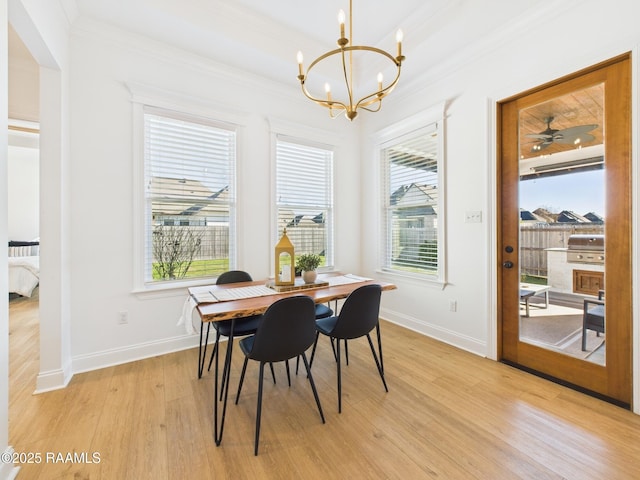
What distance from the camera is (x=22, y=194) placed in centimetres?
624

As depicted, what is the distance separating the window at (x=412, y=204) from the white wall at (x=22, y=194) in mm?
7852

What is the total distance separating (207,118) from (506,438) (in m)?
3.64

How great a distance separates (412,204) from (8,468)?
149 inches

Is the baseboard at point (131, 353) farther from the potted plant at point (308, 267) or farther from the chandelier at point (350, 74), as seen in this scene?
the chandelier at point (350, 74)

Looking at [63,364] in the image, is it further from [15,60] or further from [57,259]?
[15,60]

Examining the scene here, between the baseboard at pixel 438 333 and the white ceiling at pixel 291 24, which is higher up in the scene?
the white ceiling at pixel 291 24

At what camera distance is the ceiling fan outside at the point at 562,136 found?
2.12m

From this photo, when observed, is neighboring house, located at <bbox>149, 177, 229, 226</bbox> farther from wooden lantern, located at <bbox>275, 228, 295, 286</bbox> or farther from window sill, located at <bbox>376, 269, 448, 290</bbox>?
window sill, located at <bbox>376, 269, 448, 290</bbox>

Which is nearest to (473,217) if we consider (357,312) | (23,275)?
(357,312)

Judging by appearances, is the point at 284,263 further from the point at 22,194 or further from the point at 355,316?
the point at 22,194

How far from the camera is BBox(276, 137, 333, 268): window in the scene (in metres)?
3.53

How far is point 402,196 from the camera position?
3.64 metres

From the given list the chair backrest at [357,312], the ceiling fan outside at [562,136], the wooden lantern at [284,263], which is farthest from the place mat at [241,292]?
the ceiling fan outside at [562,136]

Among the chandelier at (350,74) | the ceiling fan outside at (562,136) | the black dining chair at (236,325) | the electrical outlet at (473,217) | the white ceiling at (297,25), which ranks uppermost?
the white ceiling at (297,25)
